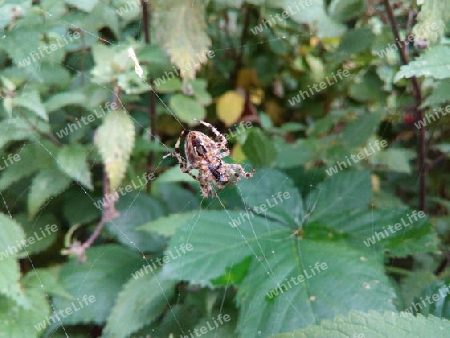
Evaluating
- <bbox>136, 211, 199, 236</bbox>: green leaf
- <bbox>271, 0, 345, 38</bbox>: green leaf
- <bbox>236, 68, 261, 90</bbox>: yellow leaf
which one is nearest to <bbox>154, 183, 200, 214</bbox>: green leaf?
<bbox>136, 211, 199, 236</bbox>: green leaf

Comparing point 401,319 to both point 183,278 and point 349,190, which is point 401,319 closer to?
point 183,278

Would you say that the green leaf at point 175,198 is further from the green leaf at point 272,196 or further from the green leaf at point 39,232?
the green leaf at point 39,232

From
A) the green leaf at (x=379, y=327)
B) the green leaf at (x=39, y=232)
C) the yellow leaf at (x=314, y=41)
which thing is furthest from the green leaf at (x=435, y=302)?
the yellow leaf at (x=314, y=41)

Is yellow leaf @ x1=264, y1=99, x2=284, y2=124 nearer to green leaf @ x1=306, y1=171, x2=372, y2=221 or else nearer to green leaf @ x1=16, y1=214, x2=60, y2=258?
green leaf @ x1=306, y1=171, x2=372, y2=221

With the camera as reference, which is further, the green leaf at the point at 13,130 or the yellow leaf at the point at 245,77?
the yellow leaf at the point at 245,77

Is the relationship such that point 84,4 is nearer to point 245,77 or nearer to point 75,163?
point 75,163

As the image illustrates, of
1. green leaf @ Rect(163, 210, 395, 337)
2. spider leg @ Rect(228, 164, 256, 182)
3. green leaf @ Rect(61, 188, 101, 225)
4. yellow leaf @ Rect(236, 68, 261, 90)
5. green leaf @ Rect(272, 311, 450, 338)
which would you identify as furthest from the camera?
yellow leaf @ Rect(236, 68, 261, 90)
